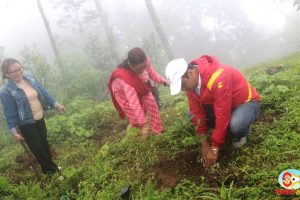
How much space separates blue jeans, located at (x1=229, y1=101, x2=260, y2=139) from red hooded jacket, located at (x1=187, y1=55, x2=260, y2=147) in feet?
0.29

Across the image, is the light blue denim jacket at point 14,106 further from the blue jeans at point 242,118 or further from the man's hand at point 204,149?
the blue jeans at point 242,118

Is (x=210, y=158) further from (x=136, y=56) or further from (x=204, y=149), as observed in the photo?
(x=136, y=56)

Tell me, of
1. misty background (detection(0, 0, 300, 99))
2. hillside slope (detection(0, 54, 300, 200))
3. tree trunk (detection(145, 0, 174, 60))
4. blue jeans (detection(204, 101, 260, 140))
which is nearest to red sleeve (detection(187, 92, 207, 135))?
hillside slope (detection(0, 54, 300, 200))

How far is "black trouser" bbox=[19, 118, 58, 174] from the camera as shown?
5.79 m

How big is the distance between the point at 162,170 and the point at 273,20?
33828mm

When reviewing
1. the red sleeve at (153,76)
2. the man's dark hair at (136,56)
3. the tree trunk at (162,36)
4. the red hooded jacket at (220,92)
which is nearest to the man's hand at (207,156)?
the red hooded jacket at (220,92)

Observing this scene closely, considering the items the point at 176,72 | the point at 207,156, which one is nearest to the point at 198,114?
the point at 207,156

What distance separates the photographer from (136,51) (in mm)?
5098

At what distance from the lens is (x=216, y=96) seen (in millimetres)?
3971

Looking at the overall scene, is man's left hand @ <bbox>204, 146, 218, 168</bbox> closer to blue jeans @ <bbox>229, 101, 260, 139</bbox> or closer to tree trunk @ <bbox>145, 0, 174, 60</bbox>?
blue jeans @ <bbox>229, 101, 260, 139</bbox>

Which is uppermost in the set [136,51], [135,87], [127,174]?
[136,51]

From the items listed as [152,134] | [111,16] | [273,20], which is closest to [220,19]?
[273,20]

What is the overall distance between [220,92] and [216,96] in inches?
2.8

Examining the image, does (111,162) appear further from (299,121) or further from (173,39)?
(173,39)
